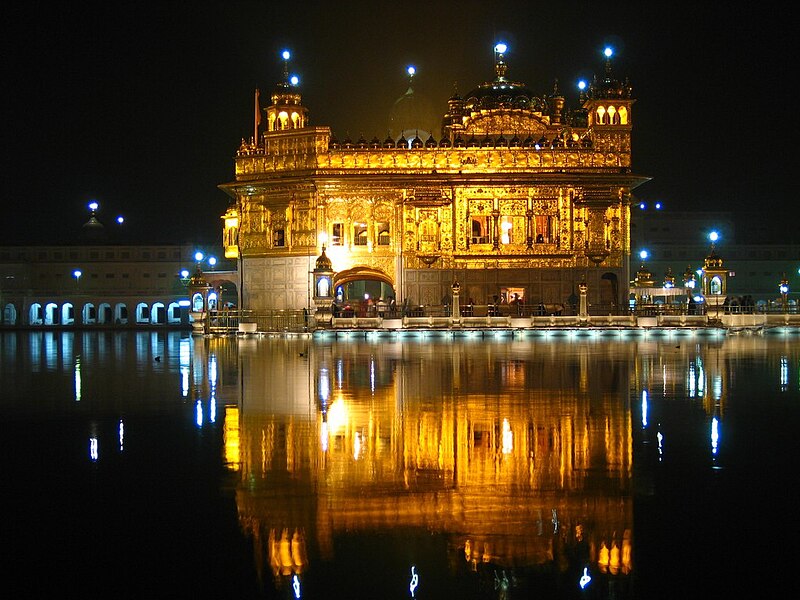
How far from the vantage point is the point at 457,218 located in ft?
160

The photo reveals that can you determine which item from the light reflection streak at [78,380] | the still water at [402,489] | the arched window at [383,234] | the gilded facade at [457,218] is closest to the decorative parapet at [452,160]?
the gilded facade at [457,218]

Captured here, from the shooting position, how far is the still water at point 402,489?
22.9ft

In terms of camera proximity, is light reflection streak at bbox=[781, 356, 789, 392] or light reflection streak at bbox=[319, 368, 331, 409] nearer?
light reflection streak at bbox=[319, 368, 331, 409]

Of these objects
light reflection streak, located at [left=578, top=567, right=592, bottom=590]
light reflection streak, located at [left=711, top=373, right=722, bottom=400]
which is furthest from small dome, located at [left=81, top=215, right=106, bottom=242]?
light reflection streak, located at [left=578, top=567, right=592, bottom=590]

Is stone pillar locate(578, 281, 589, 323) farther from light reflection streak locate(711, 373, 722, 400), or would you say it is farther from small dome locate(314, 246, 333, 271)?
light reflection streak locate(711, 373, 722, 400)

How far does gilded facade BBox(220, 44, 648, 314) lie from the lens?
48719 millimetres

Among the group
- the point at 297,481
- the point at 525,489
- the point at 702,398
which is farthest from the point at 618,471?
the point at 702,398

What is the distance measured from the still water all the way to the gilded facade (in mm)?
29523

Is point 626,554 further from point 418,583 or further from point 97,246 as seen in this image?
point 97,246

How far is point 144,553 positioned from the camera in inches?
296

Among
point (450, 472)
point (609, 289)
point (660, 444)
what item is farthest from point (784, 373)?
point (609, 289)

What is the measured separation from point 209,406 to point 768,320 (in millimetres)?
34530

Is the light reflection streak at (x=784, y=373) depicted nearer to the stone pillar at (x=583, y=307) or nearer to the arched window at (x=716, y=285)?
the stone pillar at (x=583, y=307)

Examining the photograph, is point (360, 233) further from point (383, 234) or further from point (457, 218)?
point (457, 218)
